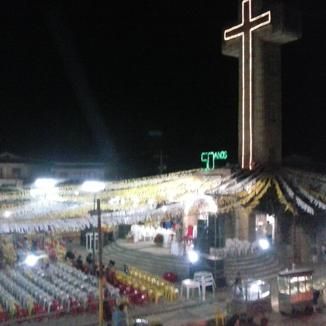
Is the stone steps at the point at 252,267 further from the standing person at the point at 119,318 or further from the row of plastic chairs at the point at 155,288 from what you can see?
the standing person at the point at 119,318

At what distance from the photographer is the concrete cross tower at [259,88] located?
2369 cm

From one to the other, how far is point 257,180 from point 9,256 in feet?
40.4

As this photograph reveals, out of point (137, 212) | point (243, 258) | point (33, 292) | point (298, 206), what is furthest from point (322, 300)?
point (33, 292)

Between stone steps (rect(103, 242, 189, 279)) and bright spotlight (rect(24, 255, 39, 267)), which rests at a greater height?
bright spotlight (rect(24, 255, 39, 267))

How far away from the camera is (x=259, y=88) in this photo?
78.0 ft

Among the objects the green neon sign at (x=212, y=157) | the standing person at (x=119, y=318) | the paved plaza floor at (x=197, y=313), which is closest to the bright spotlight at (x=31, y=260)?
the paved plaza floor at (x=197, y=313)

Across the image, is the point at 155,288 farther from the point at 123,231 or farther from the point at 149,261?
the point at 123,231

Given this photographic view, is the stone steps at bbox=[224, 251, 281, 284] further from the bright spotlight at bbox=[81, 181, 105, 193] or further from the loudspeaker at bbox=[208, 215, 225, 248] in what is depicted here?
the bright spotlight at bbox=[81, 181, 105, 193]

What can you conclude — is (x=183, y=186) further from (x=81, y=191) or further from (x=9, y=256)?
(x=9, y=256)

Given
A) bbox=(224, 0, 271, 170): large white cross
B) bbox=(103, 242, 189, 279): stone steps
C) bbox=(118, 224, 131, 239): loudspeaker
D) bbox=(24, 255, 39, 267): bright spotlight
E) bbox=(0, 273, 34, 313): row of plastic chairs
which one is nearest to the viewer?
bbox=(0, 273, 34, 313): row of plastic chairs

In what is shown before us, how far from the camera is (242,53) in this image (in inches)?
965

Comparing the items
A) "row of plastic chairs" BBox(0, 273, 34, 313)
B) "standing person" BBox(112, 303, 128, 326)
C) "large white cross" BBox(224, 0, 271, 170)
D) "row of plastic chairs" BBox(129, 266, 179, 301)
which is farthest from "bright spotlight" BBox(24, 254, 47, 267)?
"large white cross" BBox(224, 0, 271, 170)

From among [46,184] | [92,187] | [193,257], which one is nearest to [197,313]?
[193,257]

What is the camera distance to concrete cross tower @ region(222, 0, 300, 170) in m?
23.7
